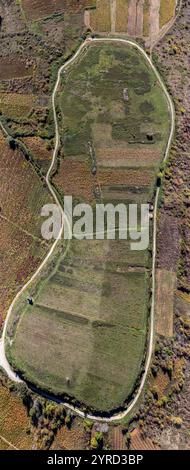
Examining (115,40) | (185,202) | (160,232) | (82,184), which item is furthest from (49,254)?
(115,40)

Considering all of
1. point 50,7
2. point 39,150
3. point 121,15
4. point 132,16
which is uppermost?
point 50,7

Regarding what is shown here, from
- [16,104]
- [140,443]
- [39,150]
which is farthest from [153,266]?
[16,104]

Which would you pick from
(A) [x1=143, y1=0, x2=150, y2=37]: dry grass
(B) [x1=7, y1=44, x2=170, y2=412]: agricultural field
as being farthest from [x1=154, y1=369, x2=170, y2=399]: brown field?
(A) [x1=143, y1=0, x2=150, y2=37]: dry grass

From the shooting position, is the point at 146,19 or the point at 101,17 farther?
the point at 101,17

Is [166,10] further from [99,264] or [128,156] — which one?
[99,264]

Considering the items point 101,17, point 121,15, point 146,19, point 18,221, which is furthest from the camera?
point 121,15

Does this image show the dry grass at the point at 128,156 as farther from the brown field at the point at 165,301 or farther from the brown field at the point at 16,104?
the brown field at the point at 165,301

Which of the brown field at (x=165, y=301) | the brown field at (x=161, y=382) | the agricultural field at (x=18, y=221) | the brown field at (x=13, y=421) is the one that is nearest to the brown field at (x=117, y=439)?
the brown field at (x=161, y=382)
